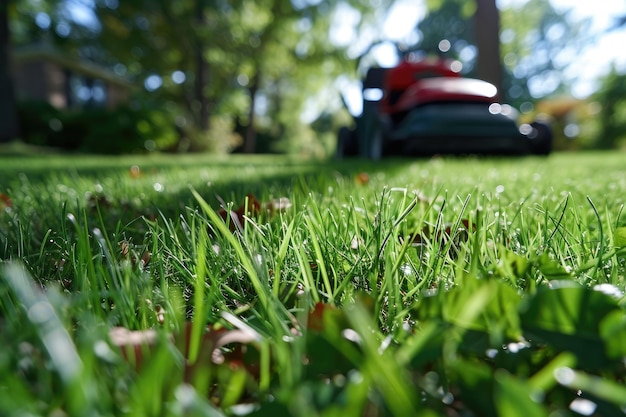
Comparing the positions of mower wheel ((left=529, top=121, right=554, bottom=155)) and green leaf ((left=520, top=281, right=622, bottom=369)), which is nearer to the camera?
green leaf ((left=520, top=281, right=622, bottom=369))

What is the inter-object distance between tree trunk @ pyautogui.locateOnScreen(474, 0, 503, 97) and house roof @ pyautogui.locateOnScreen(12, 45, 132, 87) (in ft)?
64.7

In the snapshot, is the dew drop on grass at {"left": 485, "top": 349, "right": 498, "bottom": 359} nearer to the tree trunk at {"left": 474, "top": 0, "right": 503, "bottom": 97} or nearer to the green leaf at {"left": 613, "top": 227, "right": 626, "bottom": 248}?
the green leaf at {"left": 613, "top": 227, "right": 626, "bottom": 248}

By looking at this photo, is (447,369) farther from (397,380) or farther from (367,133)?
(367,133)

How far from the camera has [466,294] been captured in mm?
585

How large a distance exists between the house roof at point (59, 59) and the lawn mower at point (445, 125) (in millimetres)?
21423

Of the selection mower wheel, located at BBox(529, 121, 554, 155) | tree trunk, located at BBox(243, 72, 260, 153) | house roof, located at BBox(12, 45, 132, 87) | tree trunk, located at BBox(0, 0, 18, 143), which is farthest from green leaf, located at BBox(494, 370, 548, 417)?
house roof, located at BBox(12, 45, 132, 87)

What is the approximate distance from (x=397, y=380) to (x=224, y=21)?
64.6 feet

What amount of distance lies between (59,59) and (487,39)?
22660mm

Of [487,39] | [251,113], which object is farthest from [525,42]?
[487,39]

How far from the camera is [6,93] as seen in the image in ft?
44.9

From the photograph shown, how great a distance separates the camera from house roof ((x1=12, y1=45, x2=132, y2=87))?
2481 cm

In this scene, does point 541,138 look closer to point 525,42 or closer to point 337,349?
point 337,349

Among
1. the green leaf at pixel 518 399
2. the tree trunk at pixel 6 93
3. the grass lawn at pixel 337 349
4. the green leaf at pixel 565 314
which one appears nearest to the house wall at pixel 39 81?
the tree trunk at pixel 6 93

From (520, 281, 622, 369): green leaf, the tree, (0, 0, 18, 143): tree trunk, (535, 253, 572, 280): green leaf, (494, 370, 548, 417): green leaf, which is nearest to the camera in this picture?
(494, 370, 548, 417): green leaf
